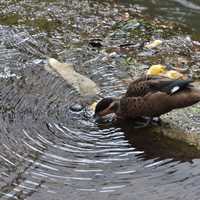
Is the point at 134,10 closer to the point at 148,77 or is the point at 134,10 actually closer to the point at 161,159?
the point at 148,77

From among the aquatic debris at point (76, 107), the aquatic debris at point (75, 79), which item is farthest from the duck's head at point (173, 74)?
the aquatic debris at point (76, 107)

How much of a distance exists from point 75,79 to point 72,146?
1.44m

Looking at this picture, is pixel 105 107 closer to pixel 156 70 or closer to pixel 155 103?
pixel 155 103

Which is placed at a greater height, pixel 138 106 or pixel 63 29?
pixel 138 106

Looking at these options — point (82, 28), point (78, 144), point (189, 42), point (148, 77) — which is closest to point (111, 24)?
point (82, 28)

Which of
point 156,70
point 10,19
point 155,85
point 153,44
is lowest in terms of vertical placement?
point 10,19

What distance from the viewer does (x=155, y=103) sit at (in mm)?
5270

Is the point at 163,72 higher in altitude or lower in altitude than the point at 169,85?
lower

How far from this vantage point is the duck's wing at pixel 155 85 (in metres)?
5.15

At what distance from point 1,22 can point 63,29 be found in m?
0.94

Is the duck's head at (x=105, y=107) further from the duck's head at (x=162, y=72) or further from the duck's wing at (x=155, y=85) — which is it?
the duck's head at (x=162, y=72)

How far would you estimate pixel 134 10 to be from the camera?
9.91 meters

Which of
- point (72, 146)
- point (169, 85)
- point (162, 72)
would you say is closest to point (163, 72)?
point (162, 72)

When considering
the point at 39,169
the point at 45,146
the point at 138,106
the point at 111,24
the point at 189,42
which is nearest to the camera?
the point at 39,169
